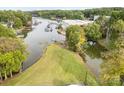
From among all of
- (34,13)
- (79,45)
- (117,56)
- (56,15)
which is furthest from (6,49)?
(117,56)

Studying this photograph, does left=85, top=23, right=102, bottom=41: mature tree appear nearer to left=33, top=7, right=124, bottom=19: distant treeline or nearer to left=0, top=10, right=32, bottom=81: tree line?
left=33, top=7, right=124, bottom=19: distant treeline

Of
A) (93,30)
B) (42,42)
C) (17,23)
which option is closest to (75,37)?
(93,30)

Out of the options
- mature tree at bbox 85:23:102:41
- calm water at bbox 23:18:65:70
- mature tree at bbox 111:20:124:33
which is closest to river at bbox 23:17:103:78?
calm water at bbox 23:18:65:70

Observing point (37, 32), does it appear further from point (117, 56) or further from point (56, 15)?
point (117, 56)

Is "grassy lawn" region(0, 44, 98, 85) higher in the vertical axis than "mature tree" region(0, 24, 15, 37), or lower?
lower
